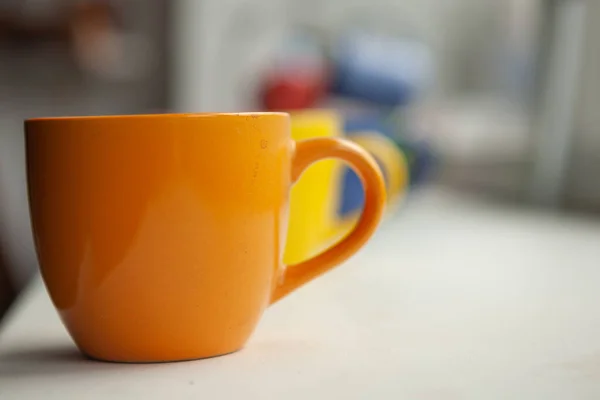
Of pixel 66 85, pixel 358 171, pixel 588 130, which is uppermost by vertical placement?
pixel 358 171

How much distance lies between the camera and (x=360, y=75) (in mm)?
1353

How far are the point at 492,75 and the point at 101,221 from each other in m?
1.68

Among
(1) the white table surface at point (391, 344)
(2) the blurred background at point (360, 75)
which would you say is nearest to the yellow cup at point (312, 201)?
(1) the white table surface at point (391, 344)

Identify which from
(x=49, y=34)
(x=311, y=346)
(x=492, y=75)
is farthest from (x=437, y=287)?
(x=49, y=34)

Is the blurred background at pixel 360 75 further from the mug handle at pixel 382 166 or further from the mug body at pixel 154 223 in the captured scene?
the mug body at pixel 154 223

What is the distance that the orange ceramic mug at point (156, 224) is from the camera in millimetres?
384

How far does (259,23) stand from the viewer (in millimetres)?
2123

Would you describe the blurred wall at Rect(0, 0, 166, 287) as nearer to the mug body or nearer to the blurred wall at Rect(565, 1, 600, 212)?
the blurred wall at Rect(565, 1, 600, 212)

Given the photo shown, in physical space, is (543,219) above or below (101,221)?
below

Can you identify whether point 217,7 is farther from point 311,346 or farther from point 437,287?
point 311,346

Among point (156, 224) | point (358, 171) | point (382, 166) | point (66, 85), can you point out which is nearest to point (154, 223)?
point (156, 224)

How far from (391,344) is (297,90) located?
0.98 m

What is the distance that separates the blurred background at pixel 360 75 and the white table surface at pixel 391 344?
0.92 ft

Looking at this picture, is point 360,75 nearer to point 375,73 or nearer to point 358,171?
point 375,73
